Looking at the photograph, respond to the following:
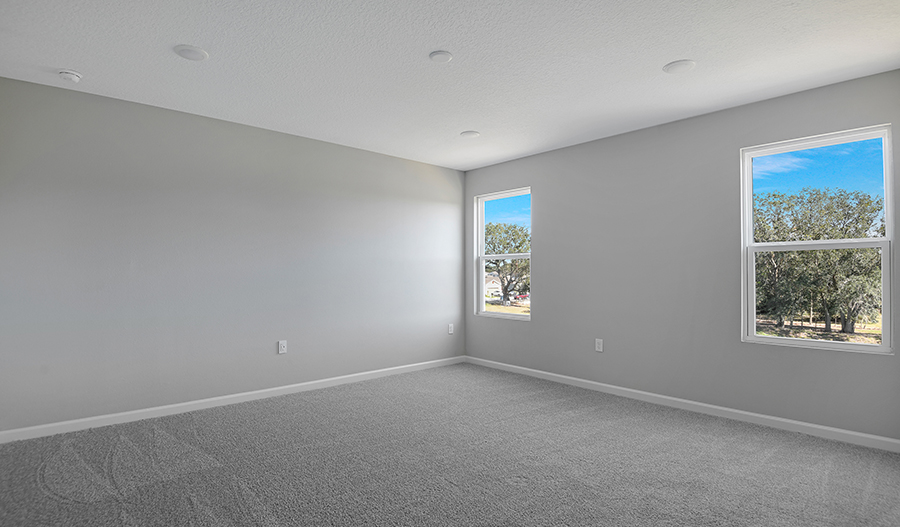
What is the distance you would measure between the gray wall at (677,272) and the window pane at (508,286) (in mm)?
214

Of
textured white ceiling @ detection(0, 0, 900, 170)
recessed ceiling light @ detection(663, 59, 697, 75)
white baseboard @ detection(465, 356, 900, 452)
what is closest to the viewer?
textured white ceiling @ detection(0, 0, 900, 170)

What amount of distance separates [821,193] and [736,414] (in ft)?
5.71

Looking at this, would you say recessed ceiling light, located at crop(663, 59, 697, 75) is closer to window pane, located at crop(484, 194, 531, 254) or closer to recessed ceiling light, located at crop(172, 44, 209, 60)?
window pane, located at crop(484, 194, 531, 254)

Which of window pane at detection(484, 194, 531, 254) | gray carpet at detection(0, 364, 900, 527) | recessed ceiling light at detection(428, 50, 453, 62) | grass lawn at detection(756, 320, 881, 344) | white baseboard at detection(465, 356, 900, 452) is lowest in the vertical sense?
gray carpet at detection(0, 364, 900, 527)

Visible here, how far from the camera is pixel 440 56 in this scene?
2.78 meters

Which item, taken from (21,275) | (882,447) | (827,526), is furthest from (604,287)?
(21,275)

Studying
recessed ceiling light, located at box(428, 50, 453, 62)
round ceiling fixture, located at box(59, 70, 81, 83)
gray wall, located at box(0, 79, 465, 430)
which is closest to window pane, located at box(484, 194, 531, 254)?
gray wall, located at box(0, 79, 465, 430)

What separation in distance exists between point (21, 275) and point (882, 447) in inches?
229

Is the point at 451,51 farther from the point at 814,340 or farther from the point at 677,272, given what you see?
the point at 814,340

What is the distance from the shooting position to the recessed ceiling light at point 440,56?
275 cm

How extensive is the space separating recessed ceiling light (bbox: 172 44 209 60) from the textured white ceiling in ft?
0.21

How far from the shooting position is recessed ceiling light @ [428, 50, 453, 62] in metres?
2.75

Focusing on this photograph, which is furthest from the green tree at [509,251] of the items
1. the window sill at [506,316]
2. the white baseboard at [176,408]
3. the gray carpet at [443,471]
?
the gray carpet at [443,471]

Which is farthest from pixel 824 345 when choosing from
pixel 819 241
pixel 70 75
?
pixel 70 75
